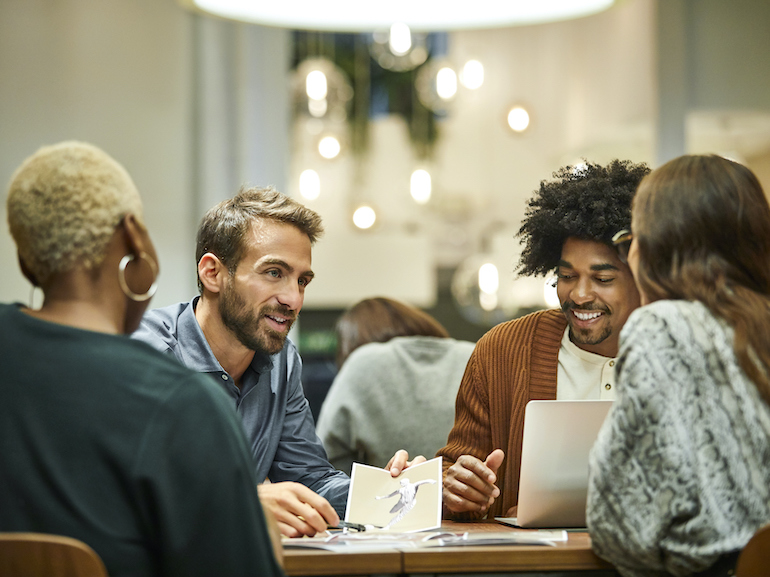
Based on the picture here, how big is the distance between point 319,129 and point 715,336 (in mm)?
6556

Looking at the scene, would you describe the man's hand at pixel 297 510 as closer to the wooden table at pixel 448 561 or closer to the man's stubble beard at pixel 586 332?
the wooden table at pixel 448 561

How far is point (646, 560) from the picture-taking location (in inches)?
59.0

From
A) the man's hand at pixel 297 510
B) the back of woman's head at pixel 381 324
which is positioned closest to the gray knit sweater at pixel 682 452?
the man's hand at pixel 297 510

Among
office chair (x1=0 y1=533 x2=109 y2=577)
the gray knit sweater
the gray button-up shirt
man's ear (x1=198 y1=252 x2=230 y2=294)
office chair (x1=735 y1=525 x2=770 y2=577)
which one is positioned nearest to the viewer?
office chair (x1=0 y1=533 x2=109 y2=577)

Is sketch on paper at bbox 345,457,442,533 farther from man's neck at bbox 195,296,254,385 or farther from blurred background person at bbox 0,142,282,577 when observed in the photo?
blurred background person at bbox 0,142,282,577

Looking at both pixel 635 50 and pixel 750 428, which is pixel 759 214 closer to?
pixel 750 428

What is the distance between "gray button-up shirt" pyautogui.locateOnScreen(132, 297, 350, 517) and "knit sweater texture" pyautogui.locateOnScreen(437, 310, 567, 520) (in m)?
0.35

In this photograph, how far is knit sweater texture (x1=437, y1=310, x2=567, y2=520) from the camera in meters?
2.29

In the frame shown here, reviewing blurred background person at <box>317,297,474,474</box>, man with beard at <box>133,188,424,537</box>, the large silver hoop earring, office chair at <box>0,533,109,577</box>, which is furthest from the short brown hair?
office chair at <box>0,533,109,577</box>

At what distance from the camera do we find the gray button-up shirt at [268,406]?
7.35ft

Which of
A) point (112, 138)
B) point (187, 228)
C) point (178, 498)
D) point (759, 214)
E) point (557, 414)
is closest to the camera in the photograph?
point (178, 498)

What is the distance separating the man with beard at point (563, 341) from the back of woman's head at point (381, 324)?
3.90 ft

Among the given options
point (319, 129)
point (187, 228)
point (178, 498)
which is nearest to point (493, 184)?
point (319, 129)

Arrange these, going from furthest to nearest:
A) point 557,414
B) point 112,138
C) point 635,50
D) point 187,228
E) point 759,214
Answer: point 635,50 → point 187,228 → point 112,138 → point 557,414 → point 759,214
